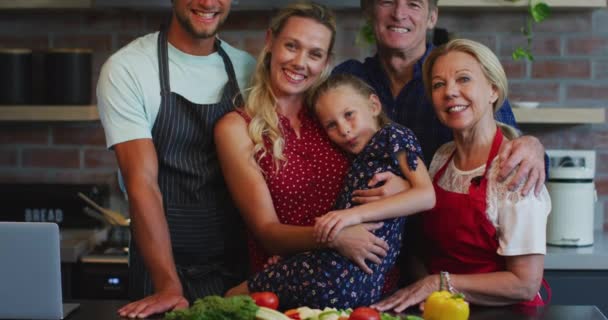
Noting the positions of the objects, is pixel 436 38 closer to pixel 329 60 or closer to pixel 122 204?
pixel 329 60

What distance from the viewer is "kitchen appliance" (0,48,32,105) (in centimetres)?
361

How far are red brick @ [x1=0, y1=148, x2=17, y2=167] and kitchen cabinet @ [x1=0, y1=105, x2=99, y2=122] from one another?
12.2 inches

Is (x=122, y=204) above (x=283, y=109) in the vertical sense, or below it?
below

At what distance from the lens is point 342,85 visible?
7.98 feet

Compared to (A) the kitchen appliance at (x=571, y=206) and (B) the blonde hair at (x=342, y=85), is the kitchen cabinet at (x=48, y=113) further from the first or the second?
(A) the kitchen appliance at (x=571, y=206)

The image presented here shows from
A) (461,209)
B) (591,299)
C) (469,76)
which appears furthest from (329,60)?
(591,299)

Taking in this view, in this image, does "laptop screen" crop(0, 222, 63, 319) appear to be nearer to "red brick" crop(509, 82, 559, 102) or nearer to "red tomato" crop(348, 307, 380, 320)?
"red tomato" crop(348, 307, 380, 320)

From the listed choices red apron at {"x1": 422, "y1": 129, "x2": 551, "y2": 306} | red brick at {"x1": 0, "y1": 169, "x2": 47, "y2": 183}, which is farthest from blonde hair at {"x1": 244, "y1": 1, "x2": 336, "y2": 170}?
red brick at {"x1": 0, "y1": 169, "x2": 47, "y2": 183}

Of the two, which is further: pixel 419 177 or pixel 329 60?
pixel 329 60

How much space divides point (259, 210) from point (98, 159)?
169cm

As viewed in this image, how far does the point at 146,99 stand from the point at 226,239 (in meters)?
0.47

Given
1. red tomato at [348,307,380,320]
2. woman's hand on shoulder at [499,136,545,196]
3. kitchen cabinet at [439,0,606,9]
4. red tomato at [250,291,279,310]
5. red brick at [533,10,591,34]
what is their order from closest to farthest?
red tomato at [348,307,380,320] < red tomato at [250,291,279,310] < woman's hand on shoulder at [499,136,545,196] < kitchen cabinet at [439,0,606,9] < red brick at [533,10,591,34]

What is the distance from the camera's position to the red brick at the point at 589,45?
3.64 meters

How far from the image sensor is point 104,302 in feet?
7.15
